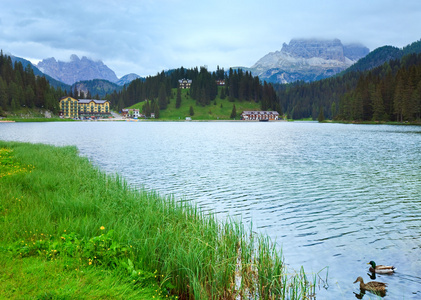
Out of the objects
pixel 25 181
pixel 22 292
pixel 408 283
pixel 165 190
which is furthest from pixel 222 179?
pixel 22 292

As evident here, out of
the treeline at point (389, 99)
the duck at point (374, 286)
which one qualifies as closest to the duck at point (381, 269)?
the duck at point (374, 286)

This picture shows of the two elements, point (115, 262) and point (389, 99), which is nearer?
point (115, 262)

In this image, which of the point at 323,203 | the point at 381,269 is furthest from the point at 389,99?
the point at 381,269

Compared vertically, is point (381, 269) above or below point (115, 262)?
below

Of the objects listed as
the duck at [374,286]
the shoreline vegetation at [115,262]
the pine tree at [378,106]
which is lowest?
the duck at [374,286]

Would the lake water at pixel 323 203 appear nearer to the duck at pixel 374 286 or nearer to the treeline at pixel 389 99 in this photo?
the duck at pixel 374 286

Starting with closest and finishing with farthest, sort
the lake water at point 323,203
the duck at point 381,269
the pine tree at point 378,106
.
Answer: the duck at point 381,269, the lake water at point 323,203, the pine tree at point 378,106

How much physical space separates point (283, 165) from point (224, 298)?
88.7 feet

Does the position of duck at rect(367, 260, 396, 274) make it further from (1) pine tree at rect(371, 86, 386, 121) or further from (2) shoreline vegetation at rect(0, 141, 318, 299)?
(1) pine tree at rect(371, 86, 386, 121)

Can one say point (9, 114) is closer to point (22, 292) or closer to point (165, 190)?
point (165, 190)

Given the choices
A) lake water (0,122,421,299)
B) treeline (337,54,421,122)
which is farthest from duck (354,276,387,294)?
treeline (337,54,421,122)

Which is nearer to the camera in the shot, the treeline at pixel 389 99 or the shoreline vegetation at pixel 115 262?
the shoreline vegetation at pixel 115 262

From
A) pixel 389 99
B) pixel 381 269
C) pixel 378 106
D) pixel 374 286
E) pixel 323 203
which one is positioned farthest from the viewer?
pixel 389 99

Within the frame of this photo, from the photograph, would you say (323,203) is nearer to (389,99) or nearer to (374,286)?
(374,286)
